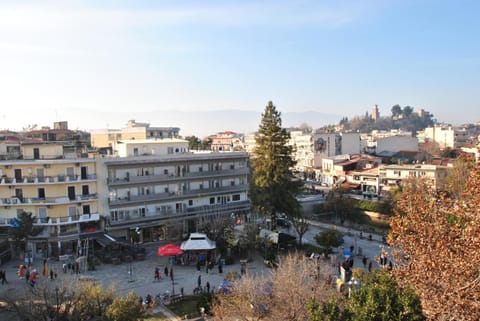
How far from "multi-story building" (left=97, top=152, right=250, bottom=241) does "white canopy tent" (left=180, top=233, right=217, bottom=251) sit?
5.64m

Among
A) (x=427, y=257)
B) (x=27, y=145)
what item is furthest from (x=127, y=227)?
(x=427, y=257)

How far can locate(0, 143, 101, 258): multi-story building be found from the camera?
113ft

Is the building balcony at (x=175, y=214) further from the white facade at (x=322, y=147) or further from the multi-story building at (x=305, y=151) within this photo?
the multi-story building at (x=305, y=151)

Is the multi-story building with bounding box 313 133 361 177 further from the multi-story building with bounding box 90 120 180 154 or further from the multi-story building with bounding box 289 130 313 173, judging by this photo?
the multi-story building with bounding box 90 120 180 154

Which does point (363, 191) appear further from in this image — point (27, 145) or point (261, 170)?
point (27, 145)

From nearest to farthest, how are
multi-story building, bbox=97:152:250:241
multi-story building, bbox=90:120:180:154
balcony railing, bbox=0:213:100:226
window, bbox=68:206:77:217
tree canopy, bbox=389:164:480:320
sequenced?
tree canopy, bbox=389:164:480:320 → balcony railing, bbox=0:213:100:226 → window, bbox=68:206:77:217 → multi-story building, bbox=97:152:250:241 → multi-story building, bbox=90:120:180:154

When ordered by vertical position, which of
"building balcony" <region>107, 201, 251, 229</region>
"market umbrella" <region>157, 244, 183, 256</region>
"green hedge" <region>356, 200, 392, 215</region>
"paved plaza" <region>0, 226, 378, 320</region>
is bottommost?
"paved plaza" <region>0, 226, 378, 320</region>

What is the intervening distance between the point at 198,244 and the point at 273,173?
1056 cm

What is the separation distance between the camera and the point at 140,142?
41.2 m

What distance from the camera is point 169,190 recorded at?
4006 centimetres

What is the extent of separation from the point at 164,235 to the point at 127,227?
130 inches

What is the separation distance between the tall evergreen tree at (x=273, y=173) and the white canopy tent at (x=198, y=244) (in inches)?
299

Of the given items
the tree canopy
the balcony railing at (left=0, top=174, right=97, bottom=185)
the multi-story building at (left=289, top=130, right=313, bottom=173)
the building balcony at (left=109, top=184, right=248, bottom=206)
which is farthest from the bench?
the multi-story building at (left=289, top=130, right=313, bottom=173)

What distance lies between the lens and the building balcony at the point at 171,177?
37125 millimetres
